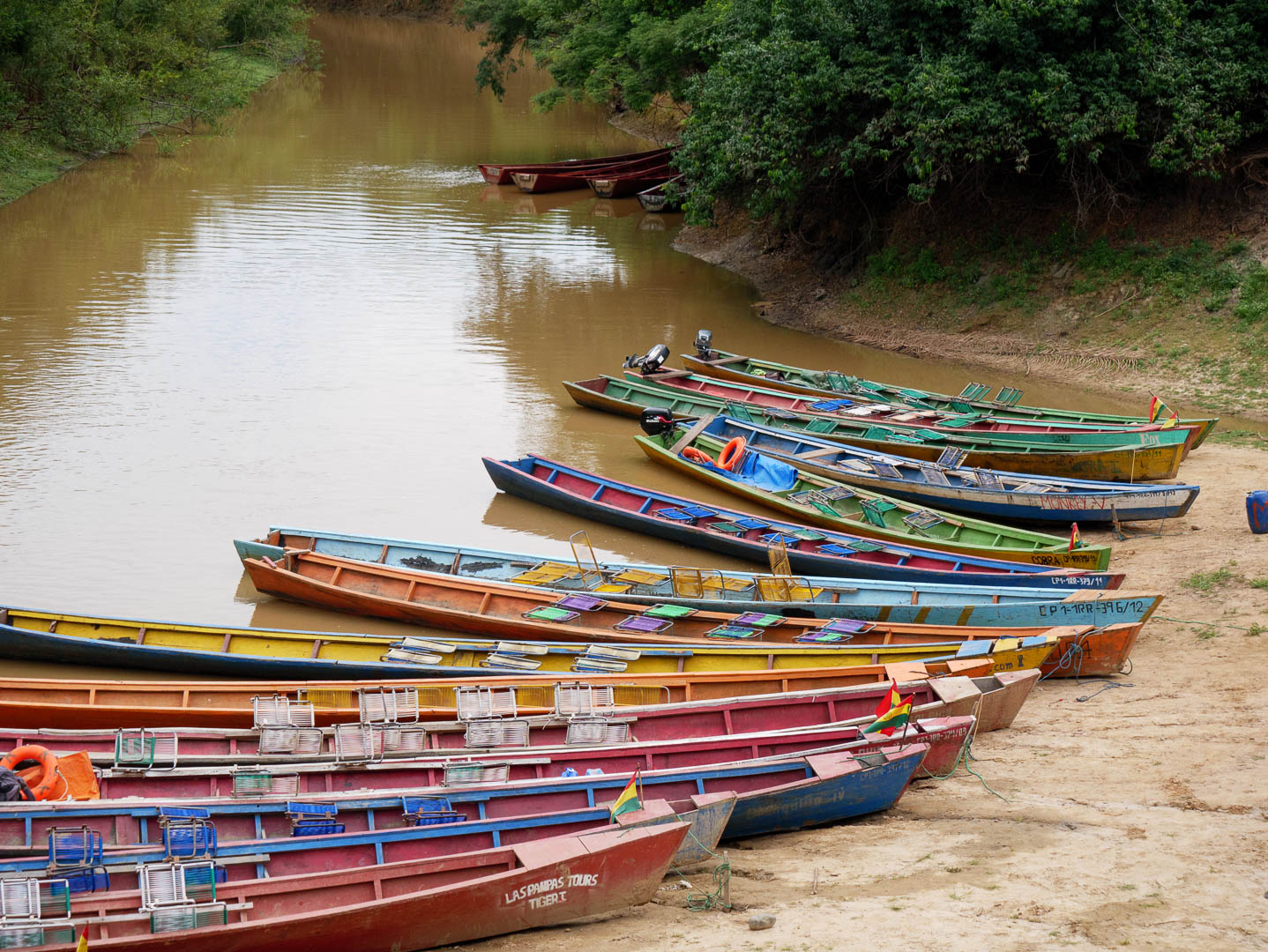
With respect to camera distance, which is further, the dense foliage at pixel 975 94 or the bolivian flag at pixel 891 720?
the dense foliage at pixel 975 94

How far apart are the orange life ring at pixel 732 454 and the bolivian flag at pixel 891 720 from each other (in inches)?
307

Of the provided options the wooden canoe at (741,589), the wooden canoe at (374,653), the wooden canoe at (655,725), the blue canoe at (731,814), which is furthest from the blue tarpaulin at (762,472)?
the blue canoe at (731,814)

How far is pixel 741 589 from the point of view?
13.0 m

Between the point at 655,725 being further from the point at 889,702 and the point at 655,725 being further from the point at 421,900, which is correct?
the point at 421,900

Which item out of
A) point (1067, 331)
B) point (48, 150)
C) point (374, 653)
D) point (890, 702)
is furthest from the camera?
point (48, 150)

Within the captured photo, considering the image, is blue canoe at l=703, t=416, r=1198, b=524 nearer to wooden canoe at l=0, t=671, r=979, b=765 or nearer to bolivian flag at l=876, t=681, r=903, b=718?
wooden canoe at l=0, t=671, r=979, b=765

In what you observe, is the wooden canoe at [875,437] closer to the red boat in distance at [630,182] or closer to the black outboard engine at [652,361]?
the black outboard engine at [652,361]

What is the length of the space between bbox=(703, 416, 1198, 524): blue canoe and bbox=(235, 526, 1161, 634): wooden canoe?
300cm

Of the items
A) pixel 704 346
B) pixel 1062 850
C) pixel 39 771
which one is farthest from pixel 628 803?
pixel 704 346

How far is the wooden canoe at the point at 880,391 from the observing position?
1761cm

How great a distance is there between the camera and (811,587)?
42.7 ft

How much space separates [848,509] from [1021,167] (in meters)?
8.20

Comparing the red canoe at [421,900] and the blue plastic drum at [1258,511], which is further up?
the blue plastic drum at [1258,511]

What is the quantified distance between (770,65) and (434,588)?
1317cm
